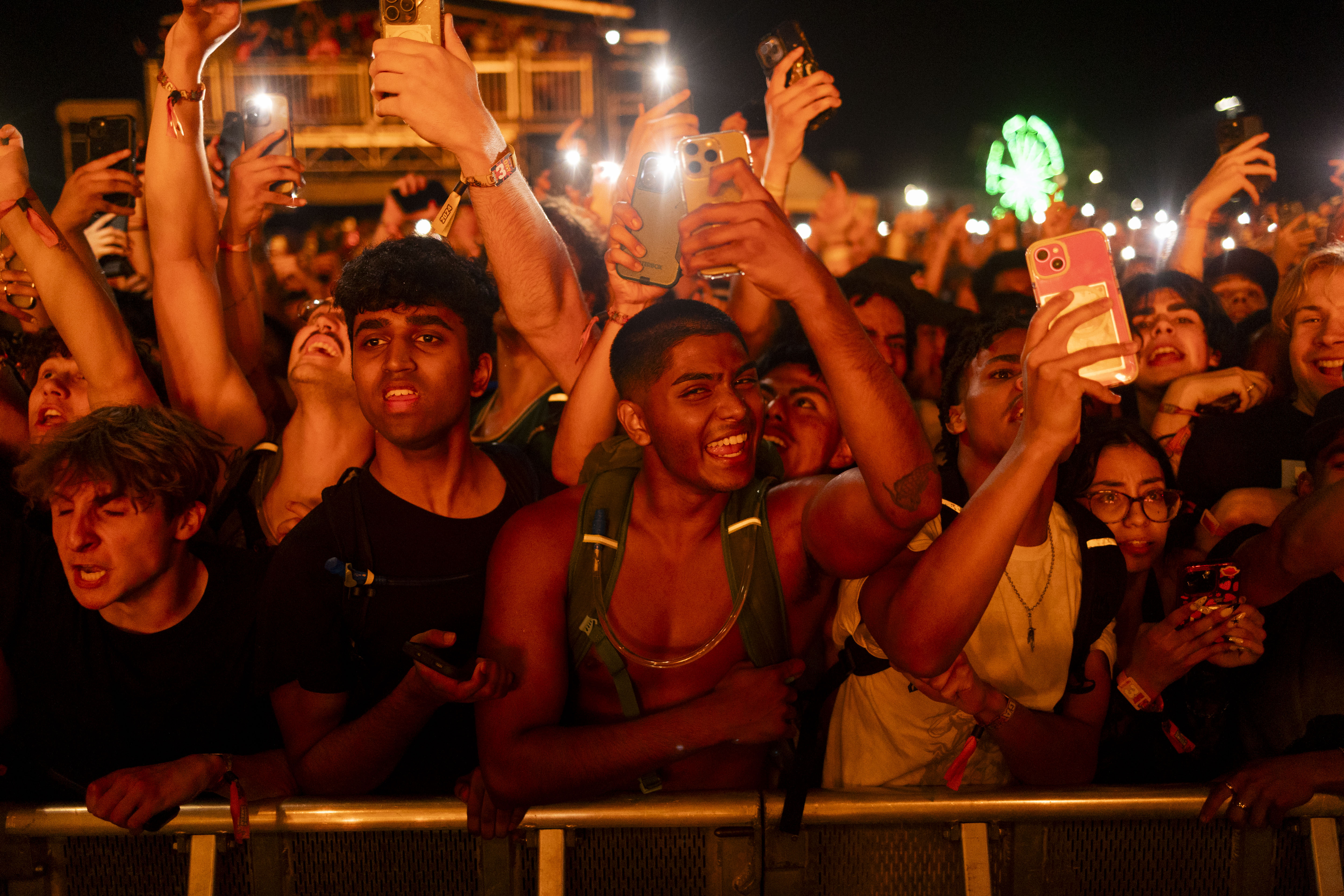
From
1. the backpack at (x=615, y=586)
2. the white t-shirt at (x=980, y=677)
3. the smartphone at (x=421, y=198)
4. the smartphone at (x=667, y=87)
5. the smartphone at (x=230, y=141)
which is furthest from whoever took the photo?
the smartphone at (x=421, y=198)

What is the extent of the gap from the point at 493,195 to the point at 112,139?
1714mm

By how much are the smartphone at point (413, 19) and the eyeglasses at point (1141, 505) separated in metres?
2.29

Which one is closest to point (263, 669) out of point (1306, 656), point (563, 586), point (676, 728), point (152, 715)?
point (152, 715)

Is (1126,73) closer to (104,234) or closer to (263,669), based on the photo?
(104,234)

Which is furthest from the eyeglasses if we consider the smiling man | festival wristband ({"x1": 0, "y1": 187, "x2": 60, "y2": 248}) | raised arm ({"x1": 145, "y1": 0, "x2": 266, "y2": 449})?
festival wristband ({"x1": 0, "y1": 187, "x2": 60, "y2": 248})

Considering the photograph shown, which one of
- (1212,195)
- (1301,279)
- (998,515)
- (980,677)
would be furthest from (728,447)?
(1212,195)

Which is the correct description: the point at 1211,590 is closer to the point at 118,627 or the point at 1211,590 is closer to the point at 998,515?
the point at 998,515

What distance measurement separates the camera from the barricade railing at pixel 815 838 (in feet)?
6.73

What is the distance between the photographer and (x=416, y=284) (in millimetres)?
2607

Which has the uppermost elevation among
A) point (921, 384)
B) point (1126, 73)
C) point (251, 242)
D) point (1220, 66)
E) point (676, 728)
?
point (1126, 73)

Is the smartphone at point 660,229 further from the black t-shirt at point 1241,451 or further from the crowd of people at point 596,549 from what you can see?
the black t-shirt at point 1241,451

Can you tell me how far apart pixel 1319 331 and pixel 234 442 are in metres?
3.65

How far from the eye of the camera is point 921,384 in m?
4.26

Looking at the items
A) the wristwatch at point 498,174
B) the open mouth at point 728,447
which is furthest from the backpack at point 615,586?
the wristwatch at point 498,174
